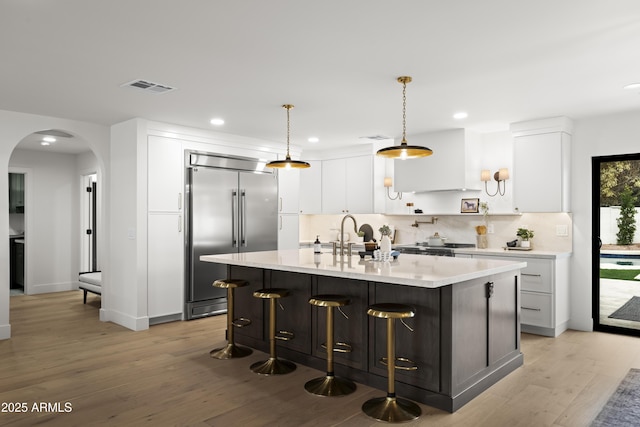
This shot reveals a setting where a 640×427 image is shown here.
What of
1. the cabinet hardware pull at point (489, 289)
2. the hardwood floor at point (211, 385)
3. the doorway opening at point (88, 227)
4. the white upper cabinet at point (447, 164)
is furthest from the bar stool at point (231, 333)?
the doorway opening at point (88, 227)

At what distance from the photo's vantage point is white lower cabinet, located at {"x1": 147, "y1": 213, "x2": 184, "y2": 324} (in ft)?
18.0

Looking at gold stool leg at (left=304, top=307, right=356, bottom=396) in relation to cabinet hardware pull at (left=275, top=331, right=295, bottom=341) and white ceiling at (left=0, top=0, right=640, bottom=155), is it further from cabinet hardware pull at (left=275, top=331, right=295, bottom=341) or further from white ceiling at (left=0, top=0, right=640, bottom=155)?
white ceiling at (left=0, top=0, right=640, bottom=155)

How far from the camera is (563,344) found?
4.69 meters

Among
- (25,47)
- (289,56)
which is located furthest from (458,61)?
(25,47)

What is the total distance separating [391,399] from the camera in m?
3.03

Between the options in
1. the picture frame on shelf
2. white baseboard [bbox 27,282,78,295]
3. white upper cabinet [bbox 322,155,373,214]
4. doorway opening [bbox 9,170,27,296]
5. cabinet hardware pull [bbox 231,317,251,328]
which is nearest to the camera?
cabinet hardware pull [bbox 231,317,251,328]

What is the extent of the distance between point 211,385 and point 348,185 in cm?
457

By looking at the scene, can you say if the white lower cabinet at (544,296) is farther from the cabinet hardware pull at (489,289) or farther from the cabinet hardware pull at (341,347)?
the cabinet hardware pull at (341,347)

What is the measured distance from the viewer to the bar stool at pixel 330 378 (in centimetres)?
331

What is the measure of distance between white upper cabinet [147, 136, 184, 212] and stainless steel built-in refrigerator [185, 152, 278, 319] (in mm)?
131

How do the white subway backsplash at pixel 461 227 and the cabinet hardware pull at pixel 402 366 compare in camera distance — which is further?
the white subway backsplash at pixel 461 227

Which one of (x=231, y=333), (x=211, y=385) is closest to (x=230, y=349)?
(x=231, y=333)

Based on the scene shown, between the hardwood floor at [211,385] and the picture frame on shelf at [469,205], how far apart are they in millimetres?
1852

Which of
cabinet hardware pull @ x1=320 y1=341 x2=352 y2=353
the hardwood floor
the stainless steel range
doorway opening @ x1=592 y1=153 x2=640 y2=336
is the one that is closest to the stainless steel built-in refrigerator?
the hardwood floor
